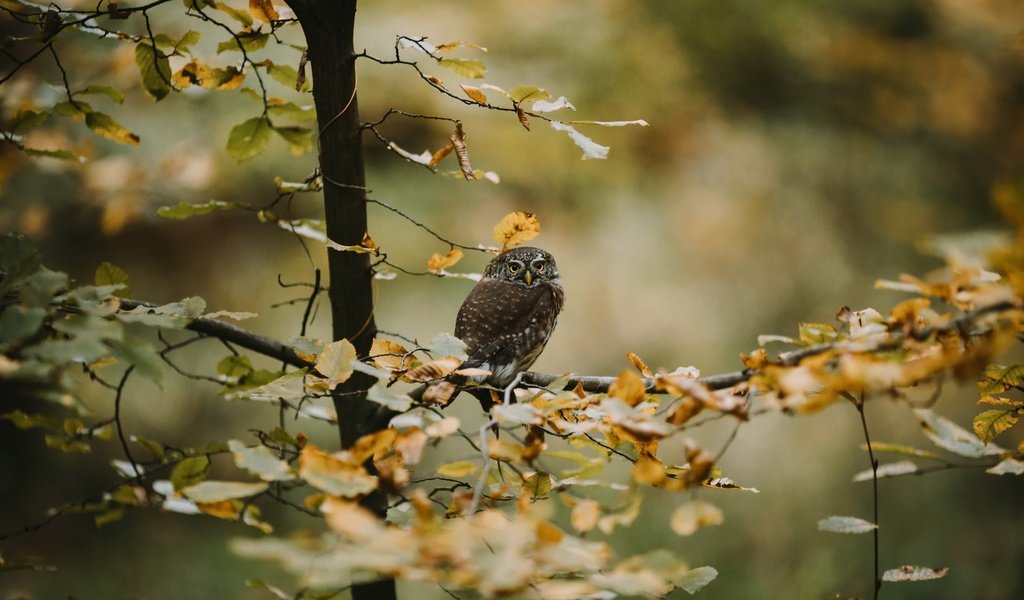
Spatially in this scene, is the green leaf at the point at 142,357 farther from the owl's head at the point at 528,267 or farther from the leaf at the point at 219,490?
the owl's head at the point at 528,267

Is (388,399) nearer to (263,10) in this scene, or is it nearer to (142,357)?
(142,357)

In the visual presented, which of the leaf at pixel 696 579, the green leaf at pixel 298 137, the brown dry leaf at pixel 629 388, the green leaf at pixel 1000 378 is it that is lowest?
the leaf at pixel 696 579

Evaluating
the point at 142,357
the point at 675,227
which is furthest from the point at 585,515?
the point at 675,227

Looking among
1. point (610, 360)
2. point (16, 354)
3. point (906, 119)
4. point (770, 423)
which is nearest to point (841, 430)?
point (770, 423)

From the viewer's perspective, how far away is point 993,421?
0.97 metres

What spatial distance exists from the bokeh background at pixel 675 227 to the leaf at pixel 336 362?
2549mm

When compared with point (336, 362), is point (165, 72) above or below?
above

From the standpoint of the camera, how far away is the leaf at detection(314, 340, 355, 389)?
854 millimetres

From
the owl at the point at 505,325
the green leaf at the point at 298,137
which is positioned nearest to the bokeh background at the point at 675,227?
the owl at the point at 505,325

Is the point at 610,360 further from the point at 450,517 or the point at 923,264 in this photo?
the point at 450,517

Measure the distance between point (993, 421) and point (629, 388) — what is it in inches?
20.9

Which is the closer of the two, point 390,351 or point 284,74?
point 390,351

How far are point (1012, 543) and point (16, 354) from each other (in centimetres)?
365

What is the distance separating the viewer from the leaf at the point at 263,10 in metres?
→ 1.04
